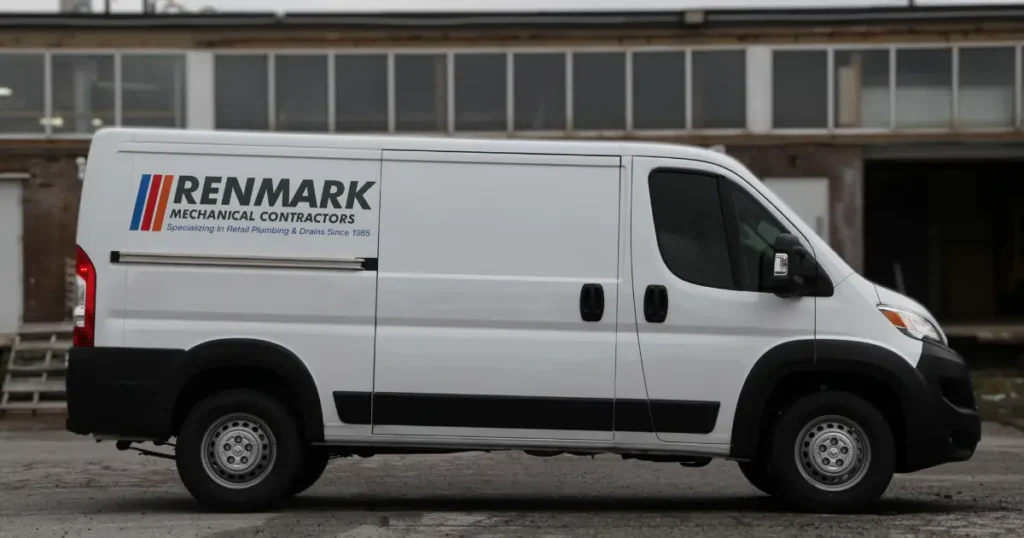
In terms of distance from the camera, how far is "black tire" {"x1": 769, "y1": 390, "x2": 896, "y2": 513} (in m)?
9.42

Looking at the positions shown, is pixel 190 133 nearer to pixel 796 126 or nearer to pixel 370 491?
pixel 370 491

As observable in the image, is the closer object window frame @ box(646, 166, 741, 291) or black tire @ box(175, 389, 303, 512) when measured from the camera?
window frame @ box(646, 166, 741, 291)

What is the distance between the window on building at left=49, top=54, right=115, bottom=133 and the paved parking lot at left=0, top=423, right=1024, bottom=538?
1179cm

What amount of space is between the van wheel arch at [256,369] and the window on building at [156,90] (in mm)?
16602

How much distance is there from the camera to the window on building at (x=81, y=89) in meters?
25.3

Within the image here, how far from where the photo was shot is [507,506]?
10148 millimetres

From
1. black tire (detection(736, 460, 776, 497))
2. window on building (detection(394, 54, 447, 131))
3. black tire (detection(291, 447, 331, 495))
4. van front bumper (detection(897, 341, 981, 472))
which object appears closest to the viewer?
van front bumper (detection(897, 341, 981, 472))

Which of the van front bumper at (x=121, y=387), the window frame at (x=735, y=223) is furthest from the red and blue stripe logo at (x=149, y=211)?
the window frame at (x=735, y=223)

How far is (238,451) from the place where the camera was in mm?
9539

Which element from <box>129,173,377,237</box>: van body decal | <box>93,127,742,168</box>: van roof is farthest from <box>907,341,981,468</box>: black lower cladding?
<box>129,173,377,237</box>: van body decal

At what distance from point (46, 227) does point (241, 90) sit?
3.98 metres

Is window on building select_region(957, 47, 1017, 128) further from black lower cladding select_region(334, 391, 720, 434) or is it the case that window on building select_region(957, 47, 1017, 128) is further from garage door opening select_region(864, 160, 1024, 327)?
black lower cladding select_region(334, 391, 720, 434)

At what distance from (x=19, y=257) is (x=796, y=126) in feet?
43.2

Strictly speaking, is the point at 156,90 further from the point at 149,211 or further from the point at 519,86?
the point at 149,211
